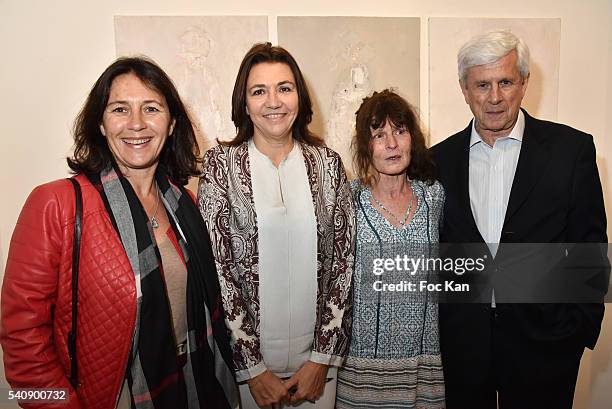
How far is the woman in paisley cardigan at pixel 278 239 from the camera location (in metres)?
1.65

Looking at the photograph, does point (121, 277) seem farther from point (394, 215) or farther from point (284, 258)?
point (394, 215)

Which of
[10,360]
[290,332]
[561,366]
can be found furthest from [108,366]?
[561,366]

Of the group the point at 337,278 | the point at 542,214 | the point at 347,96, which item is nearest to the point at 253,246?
the point at 337,278

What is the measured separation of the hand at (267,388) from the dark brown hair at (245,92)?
2.96ft

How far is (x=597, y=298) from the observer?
1880 mm

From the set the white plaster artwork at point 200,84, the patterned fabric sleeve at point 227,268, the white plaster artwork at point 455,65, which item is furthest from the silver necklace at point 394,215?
the white plaster artwork at point 200,84

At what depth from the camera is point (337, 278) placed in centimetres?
177

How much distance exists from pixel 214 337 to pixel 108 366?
394 mm

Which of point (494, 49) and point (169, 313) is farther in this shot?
point (494, 49)

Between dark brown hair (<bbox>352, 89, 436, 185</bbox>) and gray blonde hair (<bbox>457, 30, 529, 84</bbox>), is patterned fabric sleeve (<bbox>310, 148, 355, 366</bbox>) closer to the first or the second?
dark brown hair (<bbox>352, 89, 436, 185</bbox>)

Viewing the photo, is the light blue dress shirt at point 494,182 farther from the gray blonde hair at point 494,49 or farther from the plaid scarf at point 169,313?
the plaid scarf at point 169,313

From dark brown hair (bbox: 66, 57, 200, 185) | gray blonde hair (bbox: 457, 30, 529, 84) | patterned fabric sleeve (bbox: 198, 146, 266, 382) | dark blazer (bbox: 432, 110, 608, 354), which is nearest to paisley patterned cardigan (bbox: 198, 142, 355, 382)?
patterned fabric sleeve (bbox: 198, 146, 266, 382)

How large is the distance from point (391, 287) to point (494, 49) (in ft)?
3.40

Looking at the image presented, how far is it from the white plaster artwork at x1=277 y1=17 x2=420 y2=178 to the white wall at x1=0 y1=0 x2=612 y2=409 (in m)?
0.06
